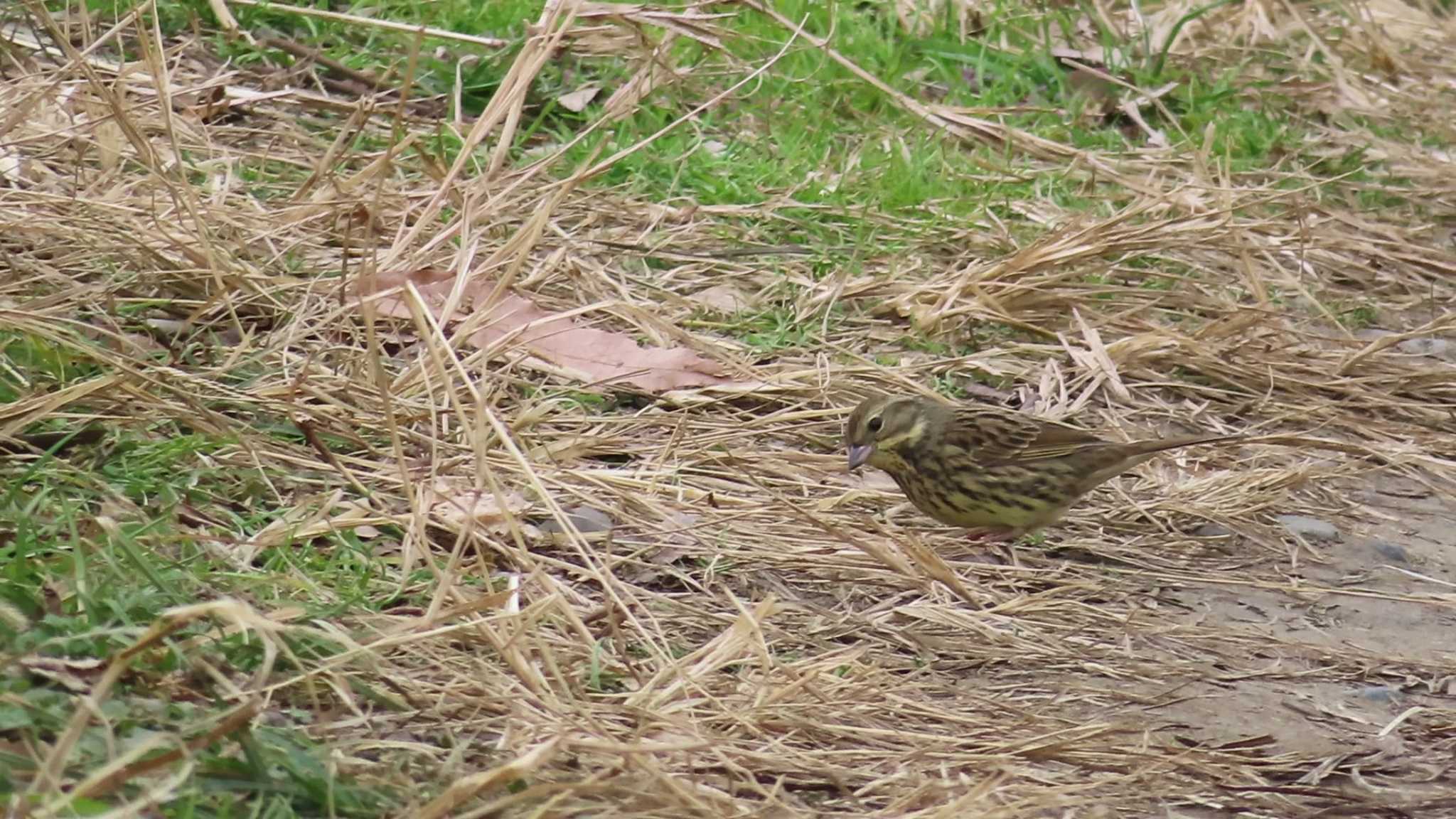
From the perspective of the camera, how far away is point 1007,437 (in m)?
4.89

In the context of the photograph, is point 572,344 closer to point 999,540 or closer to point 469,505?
point 469,505

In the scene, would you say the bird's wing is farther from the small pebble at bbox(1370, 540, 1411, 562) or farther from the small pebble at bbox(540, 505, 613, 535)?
the small pebble at bbox(540, 505, 613, 535)

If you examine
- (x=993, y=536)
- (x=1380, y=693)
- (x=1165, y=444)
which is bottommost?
(x=993, y=536)

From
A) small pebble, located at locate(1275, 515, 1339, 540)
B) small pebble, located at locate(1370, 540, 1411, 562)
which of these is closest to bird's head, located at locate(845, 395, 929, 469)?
small pebble, located at locate(1275, 515, 1339, 540)

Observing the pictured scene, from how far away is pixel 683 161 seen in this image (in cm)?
636

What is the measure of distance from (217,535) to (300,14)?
11.3 ft

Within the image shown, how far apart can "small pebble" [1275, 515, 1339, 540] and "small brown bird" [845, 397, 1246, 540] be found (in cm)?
27

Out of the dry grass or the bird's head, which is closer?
the dry grass

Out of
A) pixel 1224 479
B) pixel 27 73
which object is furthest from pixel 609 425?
pixel 27 73

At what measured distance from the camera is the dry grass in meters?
3.19

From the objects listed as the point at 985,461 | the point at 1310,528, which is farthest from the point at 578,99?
the point at 1310,528

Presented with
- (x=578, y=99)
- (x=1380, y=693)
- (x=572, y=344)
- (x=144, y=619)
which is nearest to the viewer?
(x=144, y=619)

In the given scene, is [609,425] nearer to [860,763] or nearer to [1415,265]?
[860,763]

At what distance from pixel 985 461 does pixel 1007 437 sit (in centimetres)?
15
